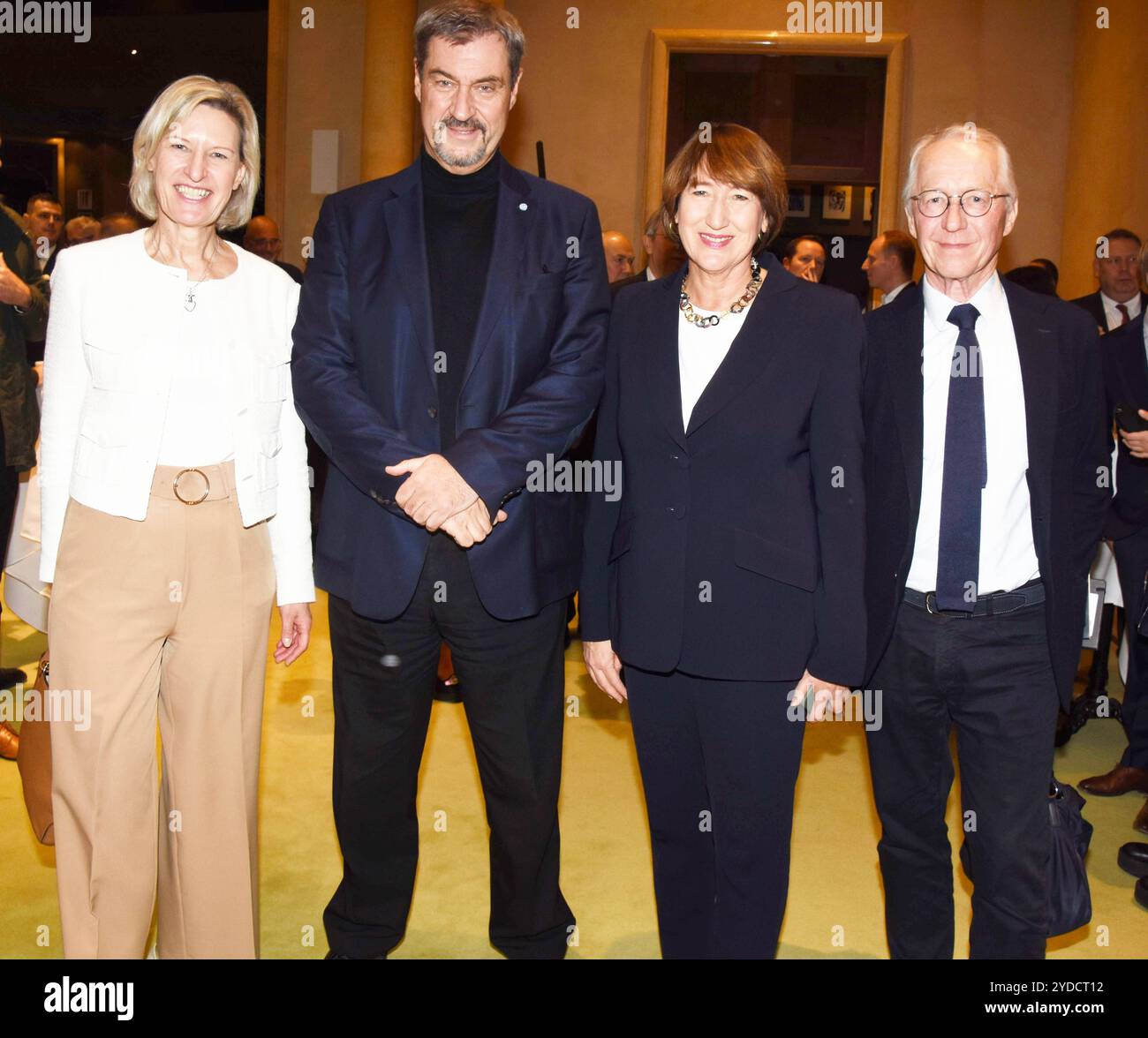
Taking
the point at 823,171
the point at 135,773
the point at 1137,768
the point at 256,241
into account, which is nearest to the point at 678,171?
the point at 135,773

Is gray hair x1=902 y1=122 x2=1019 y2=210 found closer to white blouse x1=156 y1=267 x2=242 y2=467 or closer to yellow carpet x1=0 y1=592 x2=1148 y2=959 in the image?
white blouse x1=156 y1=267 x2=242 y2=467

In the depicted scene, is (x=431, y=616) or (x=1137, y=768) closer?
(x=431, y=616)

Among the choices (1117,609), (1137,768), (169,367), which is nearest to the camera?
(169,367)

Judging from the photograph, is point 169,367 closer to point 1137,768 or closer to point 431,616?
point 431,616

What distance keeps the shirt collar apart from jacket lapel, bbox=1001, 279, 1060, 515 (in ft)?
0.17

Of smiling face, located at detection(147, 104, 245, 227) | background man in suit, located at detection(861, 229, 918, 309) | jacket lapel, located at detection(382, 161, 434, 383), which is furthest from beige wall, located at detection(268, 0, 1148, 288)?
smiling face, located at detection(147, 104, 245, 227)

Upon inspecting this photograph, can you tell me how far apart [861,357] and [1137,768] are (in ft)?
8.73

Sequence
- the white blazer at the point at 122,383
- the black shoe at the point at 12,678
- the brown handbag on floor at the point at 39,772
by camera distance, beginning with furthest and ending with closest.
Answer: the black shoe at the point at 12,678 < the brown handbag on floor at the point at 39,772 < the white blazer at the point at 122,383

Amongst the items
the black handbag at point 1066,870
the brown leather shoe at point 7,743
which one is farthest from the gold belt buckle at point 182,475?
the brown leather shoe at point 7,743

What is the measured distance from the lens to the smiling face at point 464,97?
2449 mm

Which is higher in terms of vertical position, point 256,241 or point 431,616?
point 256,241

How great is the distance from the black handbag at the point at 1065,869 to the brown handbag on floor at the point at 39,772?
2.08m

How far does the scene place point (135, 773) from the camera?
7.83 ft

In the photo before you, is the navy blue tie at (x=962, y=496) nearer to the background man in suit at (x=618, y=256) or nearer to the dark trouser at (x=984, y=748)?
the dark trouser at (x=984, y=748)
